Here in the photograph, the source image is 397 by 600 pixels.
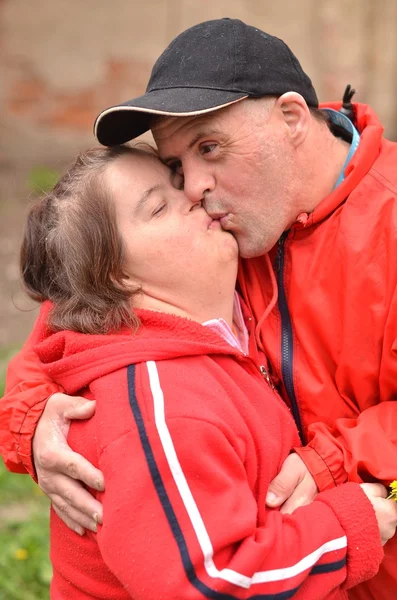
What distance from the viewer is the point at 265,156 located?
2.82 m

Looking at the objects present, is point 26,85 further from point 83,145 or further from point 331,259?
point 331,259

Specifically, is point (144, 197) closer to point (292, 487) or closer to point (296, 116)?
point (296, 116)

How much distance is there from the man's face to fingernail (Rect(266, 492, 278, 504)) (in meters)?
0.81

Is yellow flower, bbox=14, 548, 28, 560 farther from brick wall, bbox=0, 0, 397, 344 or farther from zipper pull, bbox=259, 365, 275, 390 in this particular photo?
brick wall, bbox=0, 0, 397, 344

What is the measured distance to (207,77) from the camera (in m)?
2.75

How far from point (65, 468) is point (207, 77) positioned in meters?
1.32

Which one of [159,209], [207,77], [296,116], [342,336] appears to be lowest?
[342,336]

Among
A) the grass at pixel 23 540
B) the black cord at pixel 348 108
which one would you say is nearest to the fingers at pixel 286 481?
the black cord at pixel 348 108

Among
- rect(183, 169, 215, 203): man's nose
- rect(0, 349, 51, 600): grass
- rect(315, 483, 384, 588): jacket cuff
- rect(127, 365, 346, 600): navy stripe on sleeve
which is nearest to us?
rect(127, 365, 346, 600): navy stripe on sleeve

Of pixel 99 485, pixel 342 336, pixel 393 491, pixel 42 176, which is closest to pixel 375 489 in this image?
pixel 393 491

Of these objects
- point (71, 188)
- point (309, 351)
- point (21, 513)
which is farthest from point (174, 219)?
point (21, 513)

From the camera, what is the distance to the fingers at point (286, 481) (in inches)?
100

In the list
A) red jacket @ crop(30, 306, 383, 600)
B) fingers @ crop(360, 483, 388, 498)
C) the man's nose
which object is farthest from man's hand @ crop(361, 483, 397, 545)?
the man's nose

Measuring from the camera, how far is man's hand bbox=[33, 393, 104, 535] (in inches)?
98.4
